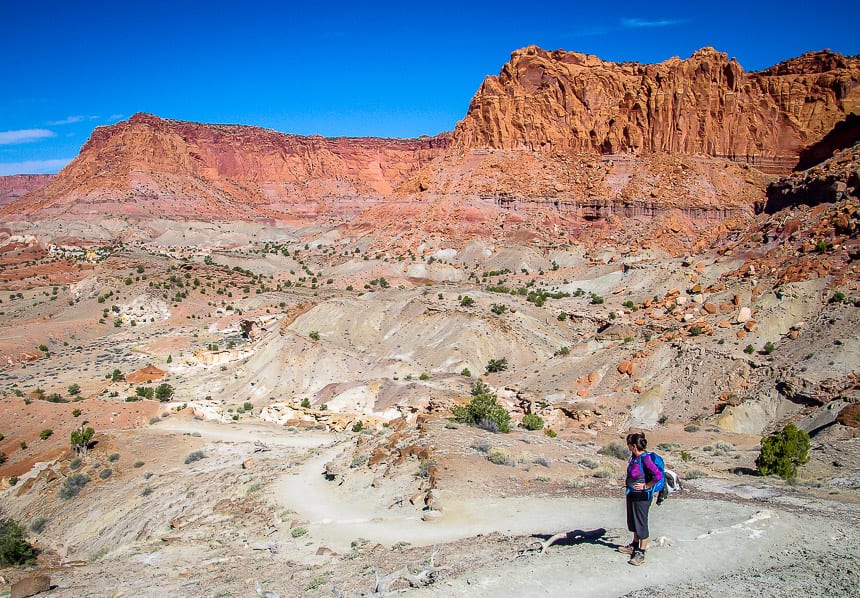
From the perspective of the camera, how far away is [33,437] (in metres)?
26.1

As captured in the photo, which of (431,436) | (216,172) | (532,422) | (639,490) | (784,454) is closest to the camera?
(639,490)

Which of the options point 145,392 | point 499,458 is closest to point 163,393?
point 145,392

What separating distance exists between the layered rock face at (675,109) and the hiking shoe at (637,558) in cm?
7927

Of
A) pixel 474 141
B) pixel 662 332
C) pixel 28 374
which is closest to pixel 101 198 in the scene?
pixel 474 141

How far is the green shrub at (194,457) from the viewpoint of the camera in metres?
21.5

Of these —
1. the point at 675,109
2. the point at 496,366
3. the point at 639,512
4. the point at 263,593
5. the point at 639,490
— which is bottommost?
the point at 263,593

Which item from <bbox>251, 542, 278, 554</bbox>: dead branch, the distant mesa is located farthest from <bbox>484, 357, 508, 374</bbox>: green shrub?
the distant mesa

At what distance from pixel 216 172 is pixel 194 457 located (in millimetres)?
142861

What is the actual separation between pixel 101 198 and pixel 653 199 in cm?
10025

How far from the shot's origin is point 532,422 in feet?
74.7

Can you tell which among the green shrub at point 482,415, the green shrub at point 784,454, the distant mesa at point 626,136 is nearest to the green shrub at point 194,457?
the green shrub at point 482,415

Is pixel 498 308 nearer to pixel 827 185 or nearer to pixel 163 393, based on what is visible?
pixel 163 393

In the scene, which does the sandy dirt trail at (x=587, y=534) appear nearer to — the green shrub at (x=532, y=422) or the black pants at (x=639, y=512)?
the black pants at (x=639, y=512)

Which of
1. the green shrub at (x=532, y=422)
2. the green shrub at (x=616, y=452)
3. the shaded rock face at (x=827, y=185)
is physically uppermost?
the shaded rock face at (x=827, y=185)
